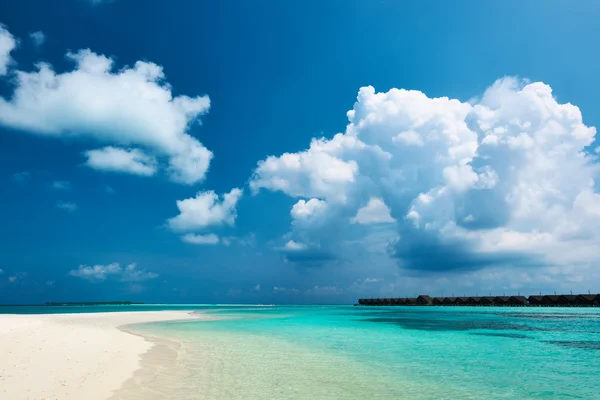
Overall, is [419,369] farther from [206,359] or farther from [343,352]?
[206,359]

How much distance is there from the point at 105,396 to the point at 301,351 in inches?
538

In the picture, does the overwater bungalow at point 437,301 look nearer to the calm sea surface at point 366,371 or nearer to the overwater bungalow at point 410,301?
the overwater bungalow at point 410,301

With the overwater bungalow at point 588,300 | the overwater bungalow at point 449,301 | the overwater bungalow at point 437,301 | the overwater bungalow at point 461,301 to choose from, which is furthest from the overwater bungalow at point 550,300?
the overwater bungalow at point 437,301

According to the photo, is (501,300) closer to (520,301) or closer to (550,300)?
(520,301)

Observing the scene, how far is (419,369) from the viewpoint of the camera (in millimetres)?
17797

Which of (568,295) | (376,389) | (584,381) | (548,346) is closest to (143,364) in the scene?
(376,389)

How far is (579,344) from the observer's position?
1126 inches

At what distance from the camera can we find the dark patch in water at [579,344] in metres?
26.8

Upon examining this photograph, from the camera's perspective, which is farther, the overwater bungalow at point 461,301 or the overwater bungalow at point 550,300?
the overwater bungalow at point 461,301

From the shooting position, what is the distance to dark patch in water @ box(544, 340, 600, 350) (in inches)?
1055

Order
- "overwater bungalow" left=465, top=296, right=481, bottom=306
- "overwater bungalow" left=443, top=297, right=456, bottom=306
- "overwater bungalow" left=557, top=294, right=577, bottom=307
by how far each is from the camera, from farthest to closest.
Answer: "overwater bungalow" left=443, top=297, right=456, bottom=306 → "overwater bungalow" left=465, top=296, right=481, bottom=306 → "overwater bungalow" left=557, top=294, right=577, bottom=307

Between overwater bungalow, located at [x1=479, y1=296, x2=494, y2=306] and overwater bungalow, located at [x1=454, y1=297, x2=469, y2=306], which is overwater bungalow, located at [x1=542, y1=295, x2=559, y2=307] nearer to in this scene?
overwater bungalow, located at [x1=479, y1=296, x2=494, y2=306]

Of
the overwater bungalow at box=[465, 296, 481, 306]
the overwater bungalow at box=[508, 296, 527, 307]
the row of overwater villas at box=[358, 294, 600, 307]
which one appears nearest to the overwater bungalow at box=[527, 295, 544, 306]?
the row of overwater villas at box=[358, 294, 600, 307]

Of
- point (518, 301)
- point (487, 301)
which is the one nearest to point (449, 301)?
point (487, 301)
